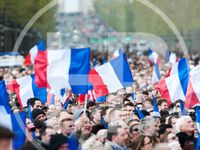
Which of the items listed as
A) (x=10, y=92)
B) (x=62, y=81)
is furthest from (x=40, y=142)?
(x=10, y=92)

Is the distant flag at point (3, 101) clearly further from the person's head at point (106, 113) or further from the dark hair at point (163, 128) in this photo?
the dark hair at point (163, 128)

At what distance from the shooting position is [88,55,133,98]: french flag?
19.1 metres

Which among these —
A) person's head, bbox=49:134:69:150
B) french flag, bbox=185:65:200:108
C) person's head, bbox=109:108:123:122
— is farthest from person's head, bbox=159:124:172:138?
french flag, bbox=185:65:200:108

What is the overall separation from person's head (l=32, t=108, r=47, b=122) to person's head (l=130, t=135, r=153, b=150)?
3057mm

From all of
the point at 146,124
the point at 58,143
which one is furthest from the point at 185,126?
the point at 58,143

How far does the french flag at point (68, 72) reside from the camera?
19.4 meters

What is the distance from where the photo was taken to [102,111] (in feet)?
50.4

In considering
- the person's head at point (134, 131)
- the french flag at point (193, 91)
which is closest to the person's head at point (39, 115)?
the person's head at point (134, 131)

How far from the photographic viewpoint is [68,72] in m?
20.2

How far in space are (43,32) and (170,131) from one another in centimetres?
6919

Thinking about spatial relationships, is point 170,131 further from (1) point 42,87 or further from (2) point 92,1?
(2) point 92,1

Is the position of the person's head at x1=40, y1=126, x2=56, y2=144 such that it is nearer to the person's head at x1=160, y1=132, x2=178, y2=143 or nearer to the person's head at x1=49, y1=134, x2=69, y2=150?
the person's head at x1=49, y1=134, x2=69, y2=150

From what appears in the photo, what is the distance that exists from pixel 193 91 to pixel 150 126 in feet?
13.6

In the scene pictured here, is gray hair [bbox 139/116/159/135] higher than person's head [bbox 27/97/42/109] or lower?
lower
